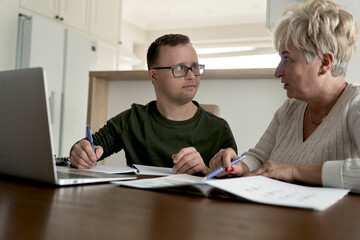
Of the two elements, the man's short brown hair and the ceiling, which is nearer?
the man's short brown hair

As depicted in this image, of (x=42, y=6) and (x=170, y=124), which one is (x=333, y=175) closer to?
(x=170, y=124)

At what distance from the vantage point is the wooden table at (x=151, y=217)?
1.34 ft

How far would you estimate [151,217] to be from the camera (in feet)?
1.60

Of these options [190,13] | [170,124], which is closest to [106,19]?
[190,13]

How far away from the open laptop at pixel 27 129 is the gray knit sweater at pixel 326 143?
498 mm

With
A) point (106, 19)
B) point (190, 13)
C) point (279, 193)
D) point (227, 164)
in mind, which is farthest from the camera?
point (190, 13)

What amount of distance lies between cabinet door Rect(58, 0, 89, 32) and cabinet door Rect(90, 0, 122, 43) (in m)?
0.11

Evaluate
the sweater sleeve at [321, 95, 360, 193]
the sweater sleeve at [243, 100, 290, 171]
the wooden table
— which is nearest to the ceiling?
the sweater sleeve at [243, 100, 290, 171]

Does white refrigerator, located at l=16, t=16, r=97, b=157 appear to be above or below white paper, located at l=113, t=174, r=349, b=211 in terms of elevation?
above

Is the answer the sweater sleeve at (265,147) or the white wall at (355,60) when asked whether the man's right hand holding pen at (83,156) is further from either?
the white wall at (355,60)

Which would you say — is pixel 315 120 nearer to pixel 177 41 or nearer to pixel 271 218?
pixel 177 41

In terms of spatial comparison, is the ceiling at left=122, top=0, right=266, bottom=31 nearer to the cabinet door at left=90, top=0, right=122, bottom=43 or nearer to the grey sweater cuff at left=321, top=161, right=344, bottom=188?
the cabinet door at left=90, top=0, right=122, bottom=43

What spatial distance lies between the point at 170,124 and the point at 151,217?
0.96 m

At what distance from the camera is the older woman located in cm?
103
